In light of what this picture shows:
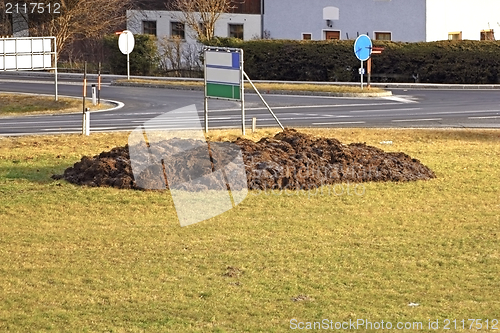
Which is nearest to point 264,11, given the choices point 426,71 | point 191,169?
point 426,71

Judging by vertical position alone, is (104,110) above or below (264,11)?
below

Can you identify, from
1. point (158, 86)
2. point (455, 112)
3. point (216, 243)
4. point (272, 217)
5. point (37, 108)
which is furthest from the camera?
point (158, 86)

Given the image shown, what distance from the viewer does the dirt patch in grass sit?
Result: 1441cm

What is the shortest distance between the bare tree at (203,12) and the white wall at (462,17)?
10.3 m

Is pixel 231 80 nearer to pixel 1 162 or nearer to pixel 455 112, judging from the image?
pixel 1 162

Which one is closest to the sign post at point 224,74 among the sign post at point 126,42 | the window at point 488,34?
the sign post at point 126,42

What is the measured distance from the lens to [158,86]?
38.6m

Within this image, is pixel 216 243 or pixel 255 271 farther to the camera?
pixel 216 243

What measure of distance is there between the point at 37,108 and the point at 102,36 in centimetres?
1866

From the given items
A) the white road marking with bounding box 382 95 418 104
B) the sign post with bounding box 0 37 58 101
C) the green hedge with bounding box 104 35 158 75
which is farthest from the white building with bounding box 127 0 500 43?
the sign post with bounding box 0 37 58 101

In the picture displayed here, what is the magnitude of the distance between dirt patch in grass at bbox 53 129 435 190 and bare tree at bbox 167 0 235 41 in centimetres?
3185

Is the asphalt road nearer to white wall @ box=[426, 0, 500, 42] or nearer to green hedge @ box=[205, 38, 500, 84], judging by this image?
green hedge @ box=[205, 38, 500, 84]

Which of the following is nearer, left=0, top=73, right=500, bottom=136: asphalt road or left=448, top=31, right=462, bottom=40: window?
left=0, top=73, right=500, bottom=136: asphalt road

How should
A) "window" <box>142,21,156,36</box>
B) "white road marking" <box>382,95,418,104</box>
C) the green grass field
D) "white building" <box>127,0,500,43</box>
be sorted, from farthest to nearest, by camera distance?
"window" <box>142,21,156,36</box>
"white building" <box>127,0,500,43</box>
"white road marking" <box>382,95,418,104</box>
the green grass field
